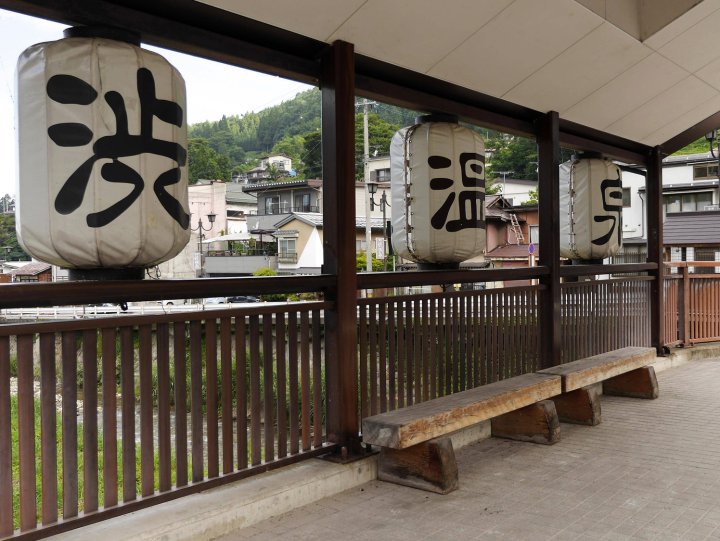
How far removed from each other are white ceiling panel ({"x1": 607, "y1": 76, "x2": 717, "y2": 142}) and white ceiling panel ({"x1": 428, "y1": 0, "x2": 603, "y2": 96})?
219cm

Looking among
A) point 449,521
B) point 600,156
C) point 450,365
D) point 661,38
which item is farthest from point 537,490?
point 600,156

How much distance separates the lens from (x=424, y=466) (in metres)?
4.10

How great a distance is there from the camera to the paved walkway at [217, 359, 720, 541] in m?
3.45

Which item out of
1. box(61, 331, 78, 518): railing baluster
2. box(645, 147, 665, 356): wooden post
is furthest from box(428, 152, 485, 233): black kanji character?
box(645, 147, 665, 356): wooden post

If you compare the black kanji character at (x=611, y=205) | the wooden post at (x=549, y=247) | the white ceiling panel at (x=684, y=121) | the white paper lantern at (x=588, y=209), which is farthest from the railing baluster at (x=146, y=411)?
the white ceiling panel at (x=684, y=121)

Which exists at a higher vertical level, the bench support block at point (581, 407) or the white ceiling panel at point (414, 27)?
the white ceiling panel at point (414, 27)

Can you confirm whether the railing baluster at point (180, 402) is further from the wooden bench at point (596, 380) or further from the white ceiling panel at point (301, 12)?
the wooden bench at point (596, 380)

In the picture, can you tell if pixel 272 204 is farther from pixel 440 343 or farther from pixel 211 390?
pixel 211 390

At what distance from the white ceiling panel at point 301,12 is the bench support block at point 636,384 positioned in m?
5.05

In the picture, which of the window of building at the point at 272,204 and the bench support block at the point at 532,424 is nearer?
the bench support block at the point at 532,424

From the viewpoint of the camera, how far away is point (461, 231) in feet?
16.6

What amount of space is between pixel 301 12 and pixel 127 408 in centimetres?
242

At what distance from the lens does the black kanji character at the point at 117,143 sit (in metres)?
2.91

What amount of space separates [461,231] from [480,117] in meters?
1.15
